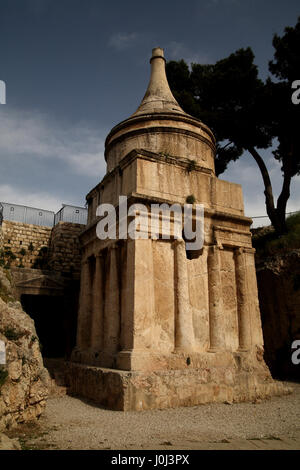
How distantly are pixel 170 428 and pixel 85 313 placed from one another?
6016 millimetres

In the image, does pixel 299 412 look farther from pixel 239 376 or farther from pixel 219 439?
pixel 219 439

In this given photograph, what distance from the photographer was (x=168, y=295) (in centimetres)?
907

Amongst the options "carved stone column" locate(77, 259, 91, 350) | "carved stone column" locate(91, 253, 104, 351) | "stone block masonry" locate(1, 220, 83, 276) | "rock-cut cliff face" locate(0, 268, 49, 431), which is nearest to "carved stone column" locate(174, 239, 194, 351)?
"carved stone column" locate(91, 253, 104, 351)

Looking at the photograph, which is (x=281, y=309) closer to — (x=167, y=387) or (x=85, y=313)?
(x=85, y=313)

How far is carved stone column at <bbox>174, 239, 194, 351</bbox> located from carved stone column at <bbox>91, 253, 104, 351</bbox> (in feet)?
8.62

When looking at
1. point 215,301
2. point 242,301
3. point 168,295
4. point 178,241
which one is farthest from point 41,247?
point 242,301

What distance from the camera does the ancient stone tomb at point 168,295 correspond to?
813cm

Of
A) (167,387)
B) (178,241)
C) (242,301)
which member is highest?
(178,241)

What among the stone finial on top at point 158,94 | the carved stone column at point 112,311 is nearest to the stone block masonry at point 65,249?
the carved stone column at point 112,311

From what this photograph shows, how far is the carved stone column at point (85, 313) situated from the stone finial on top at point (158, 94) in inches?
220

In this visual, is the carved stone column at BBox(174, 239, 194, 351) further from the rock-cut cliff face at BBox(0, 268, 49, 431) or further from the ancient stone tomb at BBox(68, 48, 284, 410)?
the rock-cut cliff face at BBox(0, 268, 49, 431)

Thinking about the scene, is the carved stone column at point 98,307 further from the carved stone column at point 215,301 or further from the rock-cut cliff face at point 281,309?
the rock-cut cliff face at point 281,309

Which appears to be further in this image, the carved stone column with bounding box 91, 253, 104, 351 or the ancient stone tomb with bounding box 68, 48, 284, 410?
the carved stone column with bounding box 91, 253, 104, 351

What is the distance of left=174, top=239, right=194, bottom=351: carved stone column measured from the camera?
8742 millimetres
